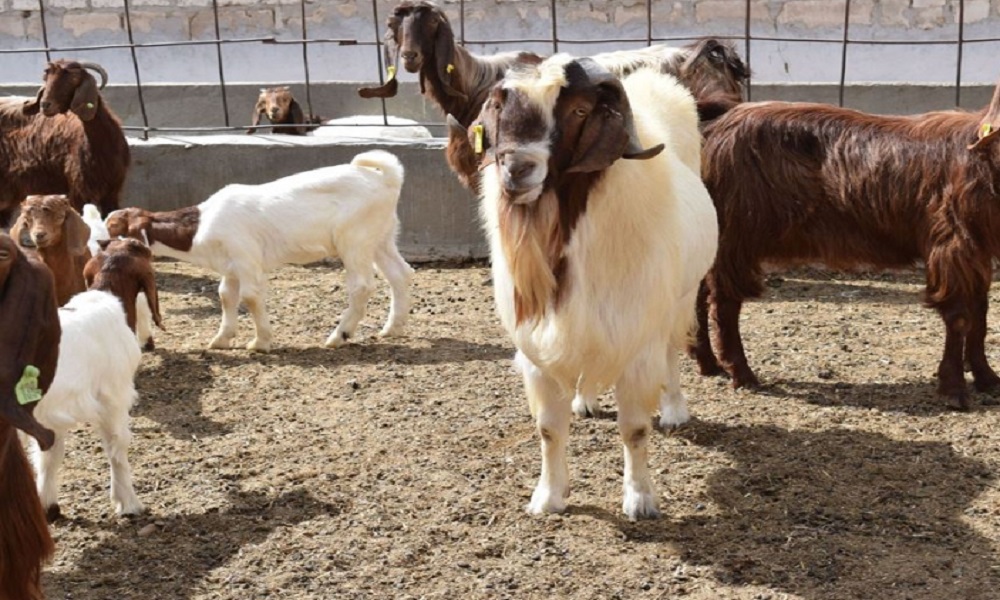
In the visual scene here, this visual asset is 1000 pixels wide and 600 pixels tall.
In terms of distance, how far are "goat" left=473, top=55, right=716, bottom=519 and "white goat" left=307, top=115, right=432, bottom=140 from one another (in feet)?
19.4

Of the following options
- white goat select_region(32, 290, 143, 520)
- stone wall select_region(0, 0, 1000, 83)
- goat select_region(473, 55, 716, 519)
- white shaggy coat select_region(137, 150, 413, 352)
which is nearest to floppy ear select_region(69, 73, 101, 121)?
white shaggy coat select_region(137, 150, 413, 352)

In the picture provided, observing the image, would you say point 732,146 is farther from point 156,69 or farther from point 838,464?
point 156,69

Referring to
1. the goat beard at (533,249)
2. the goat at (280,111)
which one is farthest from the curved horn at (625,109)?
the goat at (280,111)

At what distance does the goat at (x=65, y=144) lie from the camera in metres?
10.5

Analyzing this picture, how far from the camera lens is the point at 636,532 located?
231 inches

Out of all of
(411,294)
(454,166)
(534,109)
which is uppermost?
(534,109)

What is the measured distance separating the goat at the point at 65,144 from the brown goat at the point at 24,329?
674 centimetres

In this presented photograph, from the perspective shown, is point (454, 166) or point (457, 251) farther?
point (457, 251)

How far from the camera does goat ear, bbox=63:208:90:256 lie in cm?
774

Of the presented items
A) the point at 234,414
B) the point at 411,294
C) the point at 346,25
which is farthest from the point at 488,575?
the point at 346,25

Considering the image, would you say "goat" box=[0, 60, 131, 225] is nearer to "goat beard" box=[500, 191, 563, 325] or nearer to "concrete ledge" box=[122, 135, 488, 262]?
"concrete ledge" box=[122, 135, 488, 262]

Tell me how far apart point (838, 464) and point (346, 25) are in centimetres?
1145

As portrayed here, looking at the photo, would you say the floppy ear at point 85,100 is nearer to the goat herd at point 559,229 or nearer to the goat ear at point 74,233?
the goat herd at point 559,229

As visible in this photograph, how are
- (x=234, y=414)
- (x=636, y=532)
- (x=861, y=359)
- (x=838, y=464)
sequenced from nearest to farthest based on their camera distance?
(x=636, y=532) < (x=838, y=464) < (x=234, y=414) < (x=861, y=359)
